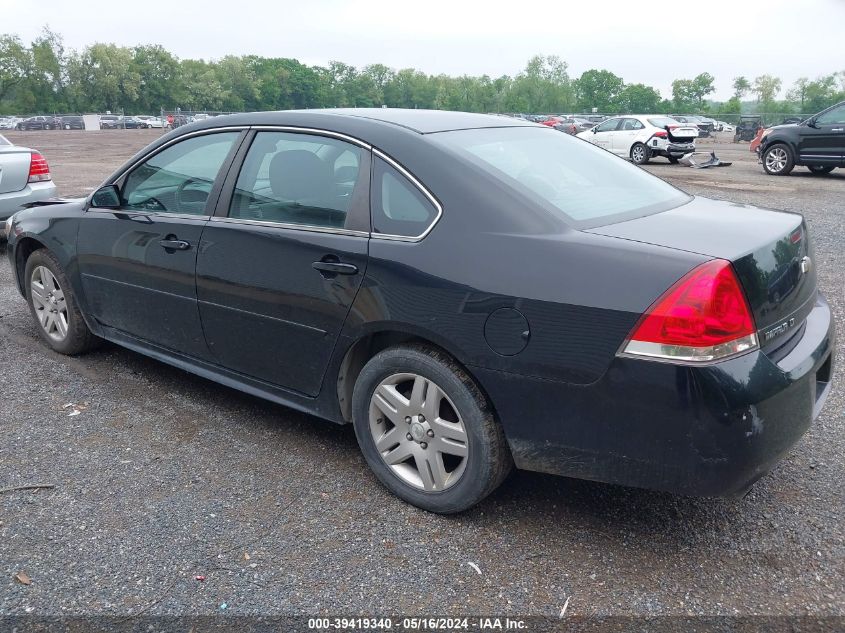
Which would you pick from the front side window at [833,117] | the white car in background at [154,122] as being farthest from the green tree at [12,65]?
the front side window at [833,117]

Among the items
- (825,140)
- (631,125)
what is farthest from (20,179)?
(631,125)

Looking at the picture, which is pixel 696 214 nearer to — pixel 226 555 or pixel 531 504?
pixel 531 504

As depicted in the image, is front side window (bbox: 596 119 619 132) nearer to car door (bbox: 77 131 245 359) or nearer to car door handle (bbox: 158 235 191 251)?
car door (bbox: 77 131 245 359)

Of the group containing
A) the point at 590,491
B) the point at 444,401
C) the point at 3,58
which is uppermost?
the point at 3,58

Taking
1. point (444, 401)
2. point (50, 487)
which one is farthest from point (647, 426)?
point (50, 487)

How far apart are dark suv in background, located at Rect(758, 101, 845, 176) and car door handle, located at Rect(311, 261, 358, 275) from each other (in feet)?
52.5

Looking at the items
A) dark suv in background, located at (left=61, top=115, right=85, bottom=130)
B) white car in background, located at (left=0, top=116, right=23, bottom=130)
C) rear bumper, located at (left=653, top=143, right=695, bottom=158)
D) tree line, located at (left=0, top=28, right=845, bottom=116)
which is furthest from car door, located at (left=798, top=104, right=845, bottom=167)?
tree line, located at (left=0, top=28, right=845, bottom=116)

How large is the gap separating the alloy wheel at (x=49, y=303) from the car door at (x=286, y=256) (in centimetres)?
159

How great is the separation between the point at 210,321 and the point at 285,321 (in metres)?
0.55

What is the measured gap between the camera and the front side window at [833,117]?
1588 centimetres

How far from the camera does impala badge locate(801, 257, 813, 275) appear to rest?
289 centimetres

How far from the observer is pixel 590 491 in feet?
10.6

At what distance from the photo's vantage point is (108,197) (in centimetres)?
421

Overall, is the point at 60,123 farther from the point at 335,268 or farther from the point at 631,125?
the point at 335,268
